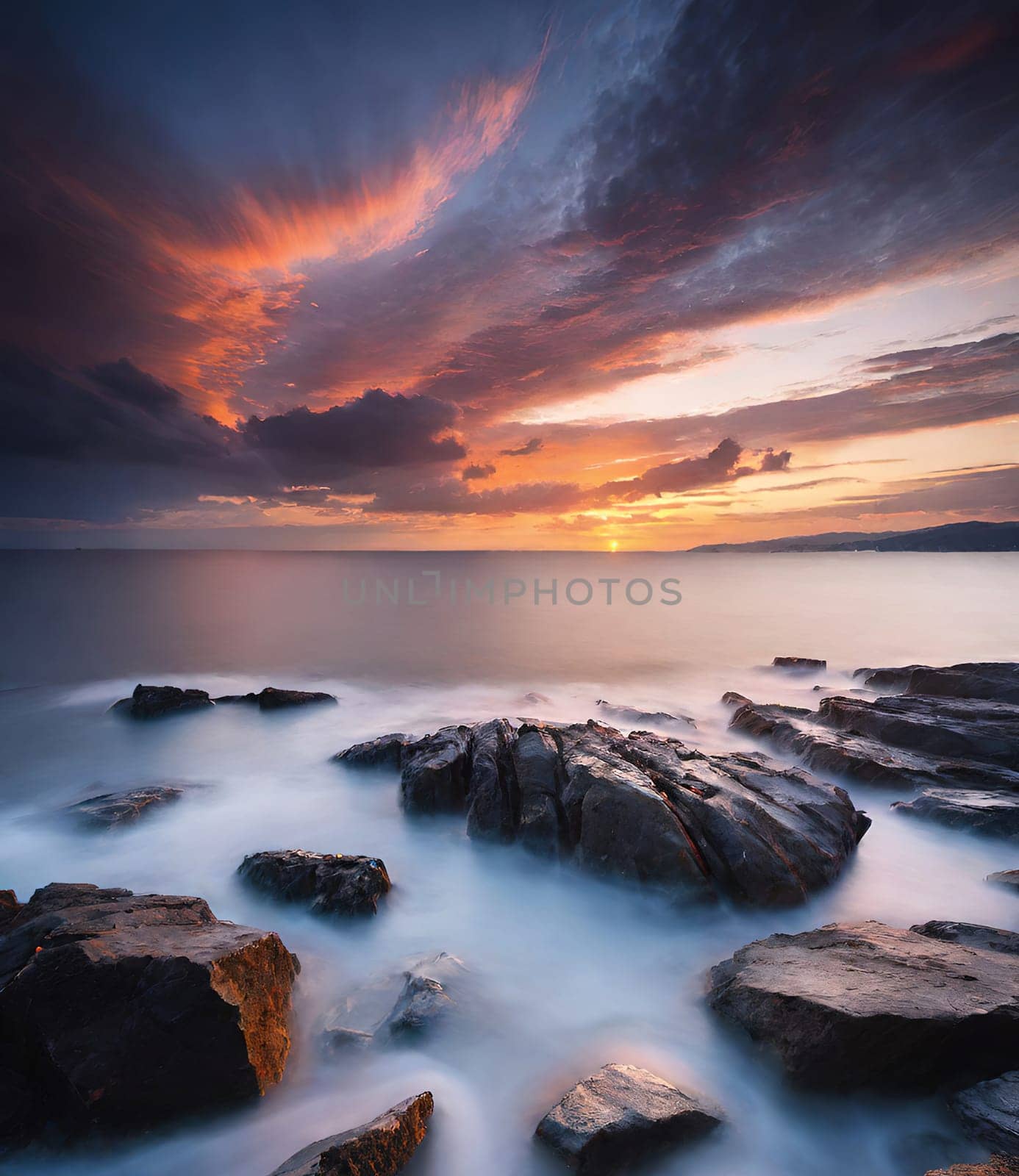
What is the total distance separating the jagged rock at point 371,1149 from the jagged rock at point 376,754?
26.5ft

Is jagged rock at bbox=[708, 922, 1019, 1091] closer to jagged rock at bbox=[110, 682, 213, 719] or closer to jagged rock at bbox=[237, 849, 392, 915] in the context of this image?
jagged rock at bbox=[237, 849, 392, 915]

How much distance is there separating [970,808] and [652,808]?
6.08 m

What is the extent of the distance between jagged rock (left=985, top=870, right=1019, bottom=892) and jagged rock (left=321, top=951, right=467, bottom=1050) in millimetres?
7778

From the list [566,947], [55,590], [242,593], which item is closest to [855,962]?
[566,947]

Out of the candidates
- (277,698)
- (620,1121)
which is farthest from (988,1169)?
(277,698)

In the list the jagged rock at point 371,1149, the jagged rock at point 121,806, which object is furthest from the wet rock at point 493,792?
the jagged rock at point 121,806

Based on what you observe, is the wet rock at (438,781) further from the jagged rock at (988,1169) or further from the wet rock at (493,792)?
the jagged rock at (988,1169)

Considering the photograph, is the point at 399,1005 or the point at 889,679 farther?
the point at 889,679

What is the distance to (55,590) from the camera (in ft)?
180

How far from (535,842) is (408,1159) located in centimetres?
445

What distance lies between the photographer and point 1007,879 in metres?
7.32

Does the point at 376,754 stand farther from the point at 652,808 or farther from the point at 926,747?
the point at 926,747

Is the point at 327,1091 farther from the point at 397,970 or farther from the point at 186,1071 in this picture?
the point at 397,970

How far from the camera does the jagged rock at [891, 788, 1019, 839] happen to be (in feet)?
27.5
